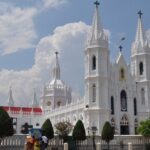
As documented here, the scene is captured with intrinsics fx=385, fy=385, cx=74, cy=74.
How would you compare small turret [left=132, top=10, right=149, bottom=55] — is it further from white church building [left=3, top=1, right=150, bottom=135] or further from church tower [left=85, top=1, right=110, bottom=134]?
church tower [left=85, top=1, right=110, bottom=134]

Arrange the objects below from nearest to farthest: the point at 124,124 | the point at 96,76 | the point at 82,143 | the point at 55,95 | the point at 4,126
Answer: the point at 4,126 < the point at 82,143 < the point at 96,76 < the point at 124,124 < the point at 55,95

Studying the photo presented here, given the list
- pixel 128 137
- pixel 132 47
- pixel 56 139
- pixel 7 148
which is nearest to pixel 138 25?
pixel 132 47

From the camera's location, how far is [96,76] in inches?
3110

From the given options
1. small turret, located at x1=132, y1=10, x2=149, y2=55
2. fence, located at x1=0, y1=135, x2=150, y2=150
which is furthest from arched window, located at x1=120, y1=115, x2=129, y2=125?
fence, located at x1=0, y1=135, x2=150, y2=150

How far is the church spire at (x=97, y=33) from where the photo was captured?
81.4m

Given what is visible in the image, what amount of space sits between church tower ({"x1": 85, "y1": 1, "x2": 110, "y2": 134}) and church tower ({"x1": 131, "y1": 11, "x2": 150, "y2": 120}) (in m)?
8.34

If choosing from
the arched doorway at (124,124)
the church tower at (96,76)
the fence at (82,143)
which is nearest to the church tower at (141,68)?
the arched doorway at (124,124)

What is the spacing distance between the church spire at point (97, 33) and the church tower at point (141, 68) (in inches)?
354

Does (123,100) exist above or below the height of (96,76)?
below

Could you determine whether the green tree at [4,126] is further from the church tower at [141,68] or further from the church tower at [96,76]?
the church tower at [141,68]

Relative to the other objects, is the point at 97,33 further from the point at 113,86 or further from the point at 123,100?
the point at 123,100

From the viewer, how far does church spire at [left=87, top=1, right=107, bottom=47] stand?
8138 cm

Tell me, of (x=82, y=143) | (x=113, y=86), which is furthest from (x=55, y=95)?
(x=82, y=143)

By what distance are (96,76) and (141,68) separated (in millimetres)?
12696
